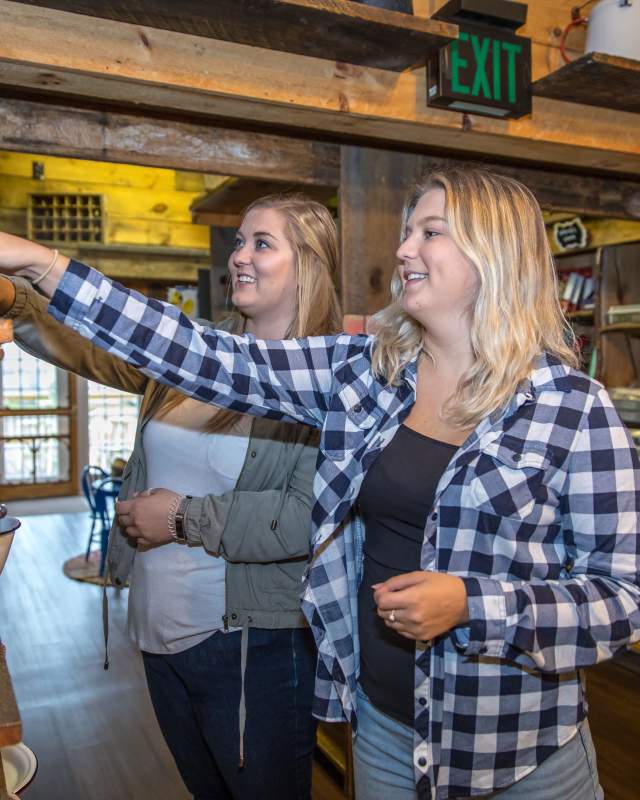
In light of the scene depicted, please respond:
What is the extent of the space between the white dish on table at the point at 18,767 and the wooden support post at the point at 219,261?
259cm

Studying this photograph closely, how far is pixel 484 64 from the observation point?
2090 mm

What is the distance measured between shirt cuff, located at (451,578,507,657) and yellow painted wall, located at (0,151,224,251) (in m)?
5.93

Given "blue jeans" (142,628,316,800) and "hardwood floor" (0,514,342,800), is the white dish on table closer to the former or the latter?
"blue jeans" (142,628,316,800)

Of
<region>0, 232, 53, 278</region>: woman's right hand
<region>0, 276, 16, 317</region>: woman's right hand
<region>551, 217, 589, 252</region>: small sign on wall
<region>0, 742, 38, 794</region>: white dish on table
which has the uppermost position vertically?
<region>551, 217, 589, 252</region>: small sign on wall

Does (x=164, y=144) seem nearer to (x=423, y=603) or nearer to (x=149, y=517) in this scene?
(x=149, y=517)

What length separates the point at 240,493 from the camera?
1527 millimetres

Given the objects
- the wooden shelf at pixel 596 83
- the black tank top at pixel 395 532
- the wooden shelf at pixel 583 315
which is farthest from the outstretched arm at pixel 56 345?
the wooden shelf at pixel 583 315

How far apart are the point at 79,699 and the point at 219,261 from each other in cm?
216

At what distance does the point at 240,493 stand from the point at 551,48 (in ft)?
5.42

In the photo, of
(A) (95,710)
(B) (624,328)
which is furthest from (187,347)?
(B) (624,328)

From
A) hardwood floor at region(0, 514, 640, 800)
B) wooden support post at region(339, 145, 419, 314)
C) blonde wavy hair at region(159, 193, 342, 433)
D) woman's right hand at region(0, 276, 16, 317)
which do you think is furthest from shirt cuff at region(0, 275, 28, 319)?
hardwood floor at region(0, 514, 640, 800)

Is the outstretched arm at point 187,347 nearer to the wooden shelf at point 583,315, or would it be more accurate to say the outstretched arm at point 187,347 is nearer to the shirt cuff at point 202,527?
the shirt cuff at point 202,527

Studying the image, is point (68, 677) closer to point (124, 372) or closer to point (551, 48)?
point (124, 372)

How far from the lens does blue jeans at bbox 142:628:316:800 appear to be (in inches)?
59.4
